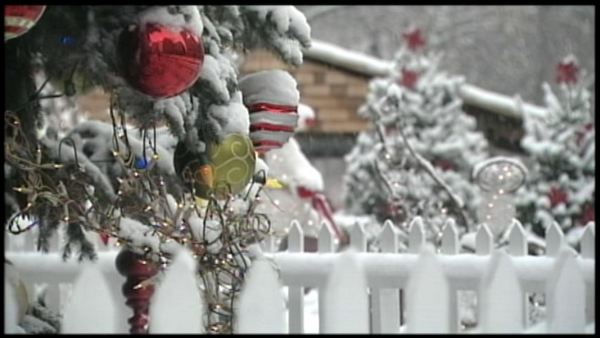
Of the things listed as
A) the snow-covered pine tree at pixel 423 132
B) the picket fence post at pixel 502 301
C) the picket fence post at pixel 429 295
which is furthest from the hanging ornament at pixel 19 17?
the snow-covered pine tree at pixel 423 132

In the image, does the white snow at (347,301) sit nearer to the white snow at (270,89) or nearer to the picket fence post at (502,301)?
the picket fence post at (502,301)

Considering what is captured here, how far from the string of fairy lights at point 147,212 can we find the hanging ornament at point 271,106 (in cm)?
28

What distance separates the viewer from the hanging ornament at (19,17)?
2.53 m

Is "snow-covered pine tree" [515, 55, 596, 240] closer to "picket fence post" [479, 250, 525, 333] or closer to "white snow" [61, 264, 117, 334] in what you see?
"picket fence post" [479, 250, 525, 333]

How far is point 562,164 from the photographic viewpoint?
967 cm

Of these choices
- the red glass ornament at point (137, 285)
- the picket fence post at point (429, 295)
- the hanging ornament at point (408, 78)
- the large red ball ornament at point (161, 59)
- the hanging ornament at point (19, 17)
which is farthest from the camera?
the hanging ornament at point (408, 78)

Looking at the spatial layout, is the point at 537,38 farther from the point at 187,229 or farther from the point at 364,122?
the point at 187,229

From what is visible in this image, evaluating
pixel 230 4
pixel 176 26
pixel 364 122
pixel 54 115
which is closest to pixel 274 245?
pixel 54 115

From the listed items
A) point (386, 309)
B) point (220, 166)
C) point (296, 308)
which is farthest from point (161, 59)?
point (386, 309)

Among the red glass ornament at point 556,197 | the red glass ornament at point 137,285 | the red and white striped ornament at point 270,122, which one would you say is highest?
the red glass ornament at point 556,197

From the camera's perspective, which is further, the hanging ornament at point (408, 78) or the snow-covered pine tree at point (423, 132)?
the hanging ornament at point (408, 78)

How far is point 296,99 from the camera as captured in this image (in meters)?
3.36

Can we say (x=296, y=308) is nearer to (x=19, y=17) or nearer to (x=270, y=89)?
(x=270, y=89)

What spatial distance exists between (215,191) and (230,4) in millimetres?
657
